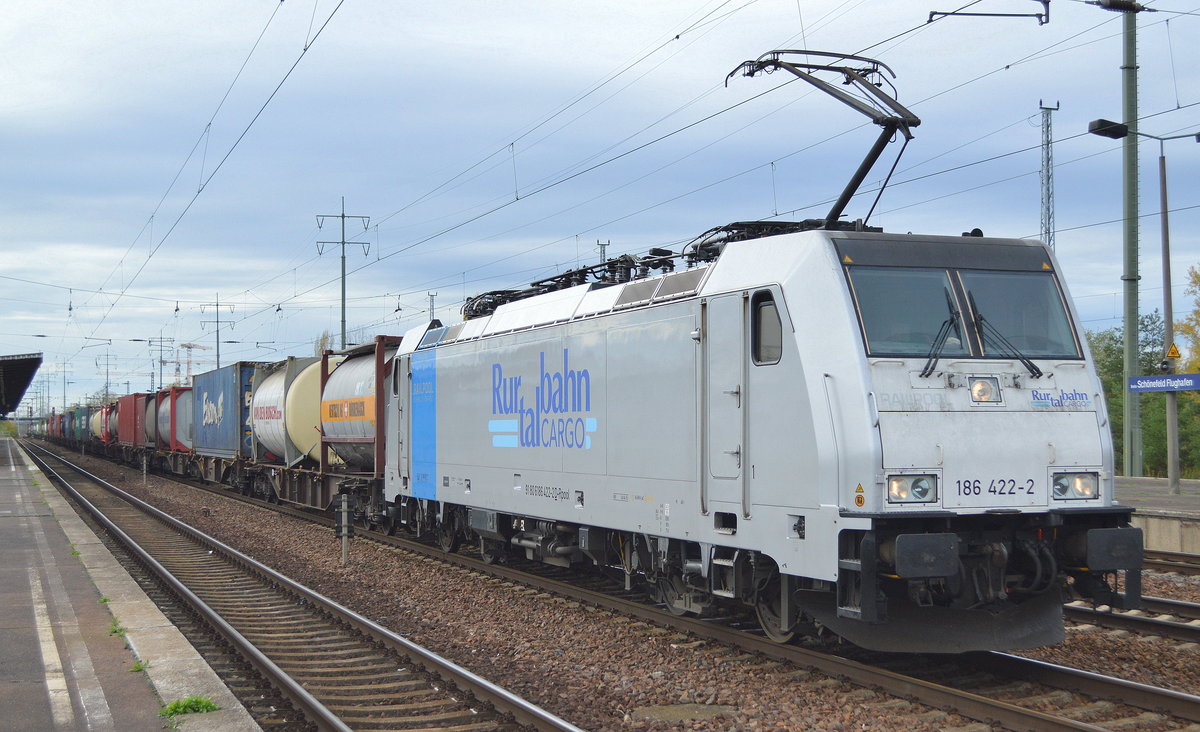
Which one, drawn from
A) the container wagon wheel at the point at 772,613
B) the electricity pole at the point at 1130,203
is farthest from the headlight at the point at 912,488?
the electricity pole at the point at 1130,203

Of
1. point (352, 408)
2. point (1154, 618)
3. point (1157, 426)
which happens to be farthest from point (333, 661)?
point (1157, 426)

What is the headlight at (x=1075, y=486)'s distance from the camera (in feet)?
25.9

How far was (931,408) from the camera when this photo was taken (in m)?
7.70

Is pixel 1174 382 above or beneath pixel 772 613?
above

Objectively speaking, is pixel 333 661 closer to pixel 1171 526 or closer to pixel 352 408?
pixel 352 408

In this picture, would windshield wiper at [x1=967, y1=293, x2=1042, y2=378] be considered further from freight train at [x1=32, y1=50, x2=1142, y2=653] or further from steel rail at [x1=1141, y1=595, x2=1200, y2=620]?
steel rail at [x1=1141, y1=595, x2=1200, y2=620]

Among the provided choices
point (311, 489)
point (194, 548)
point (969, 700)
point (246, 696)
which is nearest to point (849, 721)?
point (969, 700)

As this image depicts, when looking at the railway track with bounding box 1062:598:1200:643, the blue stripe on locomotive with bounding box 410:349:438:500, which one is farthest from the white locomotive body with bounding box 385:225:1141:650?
the blue stripe on locomotive with bounding box 410:349:438:500

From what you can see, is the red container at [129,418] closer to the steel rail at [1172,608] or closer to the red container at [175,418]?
the red container at [175,418]

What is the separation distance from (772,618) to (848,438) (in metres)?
2.28

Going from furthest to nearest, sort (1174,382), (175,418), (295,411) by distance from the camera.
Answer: (175,418), (295,411), (1174,382)

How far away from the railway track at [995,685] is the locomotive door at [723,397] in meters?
1.42

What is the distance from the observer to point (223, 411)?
3088 cm

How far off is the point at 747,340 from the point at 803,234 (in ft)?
3.21
